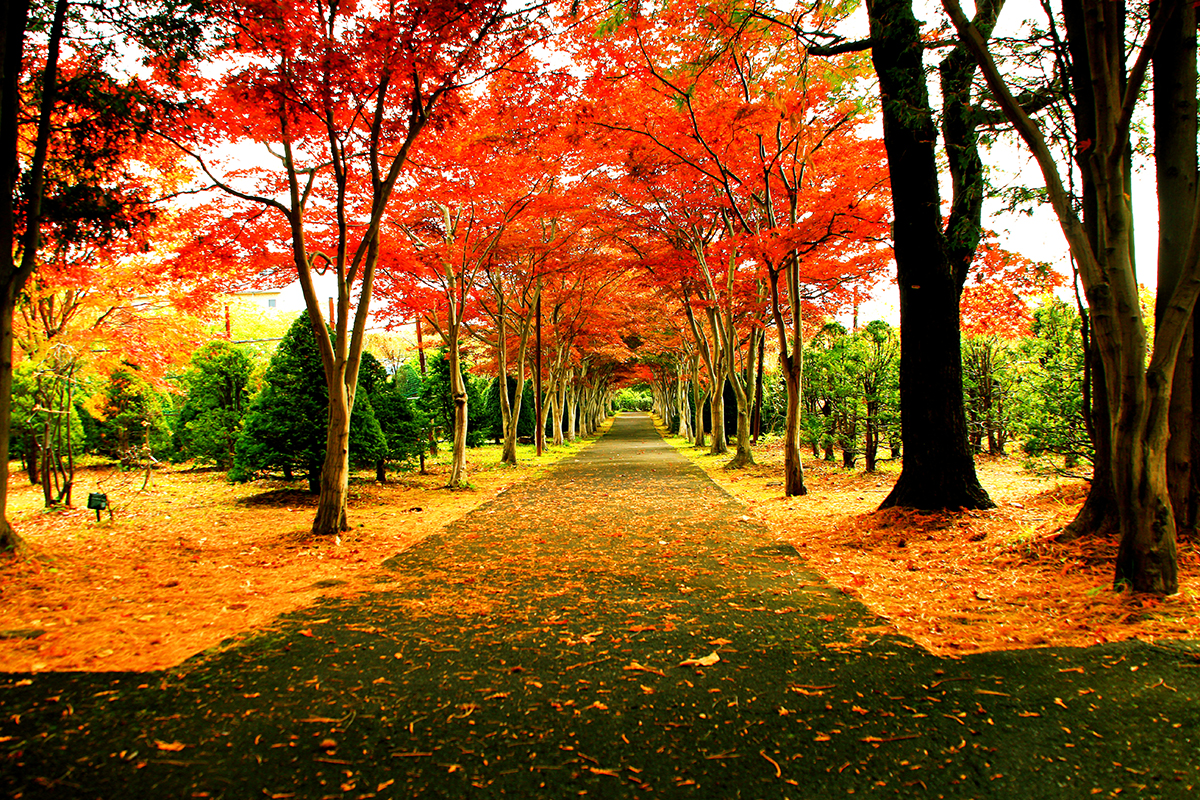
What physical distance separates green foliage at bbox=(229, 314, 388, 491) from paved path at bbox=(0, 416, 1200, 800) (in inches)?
224

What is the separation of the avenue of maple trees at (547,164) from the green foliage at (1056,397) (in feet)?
2.39

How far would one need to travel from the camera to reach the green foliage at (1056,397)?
650 centimetres

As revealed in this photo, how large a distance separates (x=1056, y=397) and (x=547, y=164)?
866 centimetres

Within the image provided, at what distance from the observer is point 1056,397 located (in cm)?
672

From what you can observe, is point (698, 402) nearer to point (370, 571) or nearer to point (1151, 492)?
point (370, 571)

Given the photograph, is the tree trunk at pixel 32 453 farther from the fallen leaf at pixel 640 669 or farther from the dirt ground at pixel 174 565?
the fallen leaf at pixel 640 669

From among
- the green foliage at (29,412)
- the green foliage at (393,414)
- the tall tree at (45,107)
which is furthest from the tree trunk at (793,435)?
the green foliage at (29,412)

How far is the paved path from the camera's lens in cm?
197

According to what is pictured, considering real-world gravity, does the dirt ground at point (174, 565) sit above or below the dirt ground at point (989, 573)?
below

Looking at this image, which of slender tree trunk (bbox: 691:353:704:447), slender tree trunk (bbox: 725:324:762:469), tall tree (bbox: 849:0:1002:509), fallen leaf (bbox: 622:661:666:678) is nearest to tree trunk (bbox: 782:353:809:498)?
tall tree (bbox: 849:0:1002:509)

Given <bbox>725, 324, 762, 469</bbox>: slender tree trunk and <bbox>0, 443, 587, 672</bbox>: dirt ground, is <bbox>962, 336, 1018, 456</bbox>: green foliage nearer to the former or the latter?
<bbox>725, 324, 762, 469</bbox>: slender tree trunk

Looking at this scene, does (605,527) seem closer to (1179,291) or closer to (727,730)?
(727,730)

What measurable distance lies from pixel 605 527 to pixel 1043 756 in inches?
198

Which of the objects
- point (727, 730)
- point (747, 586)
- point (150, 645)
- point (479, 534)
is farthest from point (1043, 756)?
point (479, 534)
